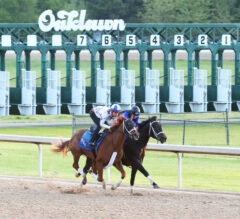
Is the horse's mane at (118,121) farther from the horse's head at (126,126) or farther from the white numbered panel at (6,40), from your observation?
the white numbered panel at (6,40)

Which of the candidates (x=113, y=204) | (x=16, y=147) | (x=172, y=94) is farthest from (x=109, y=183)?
(x=172, y=94)

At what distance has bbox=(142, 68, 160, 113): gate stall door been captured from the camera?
92.9ft

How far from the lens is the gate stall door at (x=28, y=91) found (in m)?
26.8

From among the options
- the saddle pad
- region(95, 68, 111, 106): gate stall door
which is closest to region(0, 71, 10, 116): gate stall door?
region(95, 68, 111, 106): gate stall door

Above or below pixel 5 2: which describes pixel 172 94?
below

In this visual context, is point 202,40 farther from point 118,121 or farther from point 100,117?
point 118,121

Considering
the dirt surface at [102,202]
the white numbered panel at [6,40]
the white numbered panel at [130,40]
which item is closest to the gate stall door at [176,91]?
the white numbered panel at [130,40]

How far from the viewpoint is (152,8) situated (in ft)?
216

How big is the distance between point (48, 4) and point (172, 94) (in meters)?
36.3

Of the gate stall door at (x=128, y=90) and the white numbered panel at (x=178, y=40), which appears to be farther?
the white numbered panel at (x=178, y=40)

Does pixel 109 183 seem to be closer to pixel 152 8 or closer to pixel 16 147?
pixel 16 147

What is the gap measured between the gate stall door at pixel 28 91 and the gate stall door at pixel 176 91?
456 cm

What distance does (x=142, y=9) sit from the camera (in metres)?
65.9

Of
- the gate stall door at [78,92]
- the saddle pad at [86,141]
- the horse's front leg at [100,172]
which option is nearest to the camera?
the horse's front leg at [100,172]
